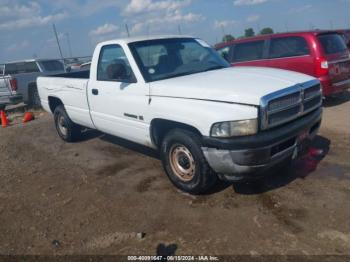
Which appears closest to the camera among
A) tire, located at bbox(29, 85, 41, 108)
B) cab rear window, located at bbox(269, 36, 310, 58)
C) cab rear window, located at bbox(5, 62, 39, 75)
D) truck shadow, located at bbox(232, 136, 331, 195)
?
truck shadow, located at bbox(232, 136, 331, 195)

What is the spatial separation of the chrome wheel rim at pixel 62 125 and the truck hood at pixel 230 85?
342 centimetres

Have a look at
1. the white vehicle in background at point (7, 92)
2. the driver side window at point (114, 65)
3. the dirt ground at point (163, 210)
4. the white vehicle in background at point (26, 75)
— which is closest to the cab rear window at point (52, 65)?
the white vehicle in background at point (26, 75)

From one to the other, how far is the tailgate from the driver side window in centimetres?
522

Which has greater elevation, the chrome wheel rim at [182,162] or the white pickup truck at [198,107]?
the white pickup truck at [198,107]

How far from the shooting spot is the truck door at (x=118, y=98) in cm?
455

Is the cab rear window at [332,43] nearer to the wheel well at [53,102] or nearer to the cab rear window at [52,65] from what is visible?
the wheel well at [53,102]

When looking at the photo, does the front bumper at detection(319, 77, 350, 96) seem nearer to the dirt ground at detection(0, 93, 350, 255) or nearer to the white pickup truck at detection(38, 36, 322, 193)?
the dirt ground at detection(0, 93, 350, 255)

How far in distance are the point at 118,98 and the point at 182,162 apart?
4.71ft

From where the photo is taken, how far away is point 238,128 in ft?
11.5

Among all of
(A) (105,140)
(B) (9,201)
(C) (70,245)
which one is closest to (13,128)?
(A) (105,140)

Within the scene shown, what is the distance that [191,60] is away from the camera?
4.99m

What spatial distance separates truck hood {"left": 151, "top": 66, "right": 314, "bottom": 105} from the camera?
3605mm

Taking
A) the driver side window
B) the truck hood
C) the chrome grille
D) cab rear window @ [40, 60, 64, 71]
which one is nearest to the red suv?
the driver side window

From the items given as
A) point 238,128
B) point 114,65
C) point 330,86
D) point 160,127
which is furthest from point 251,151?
point 330,86
